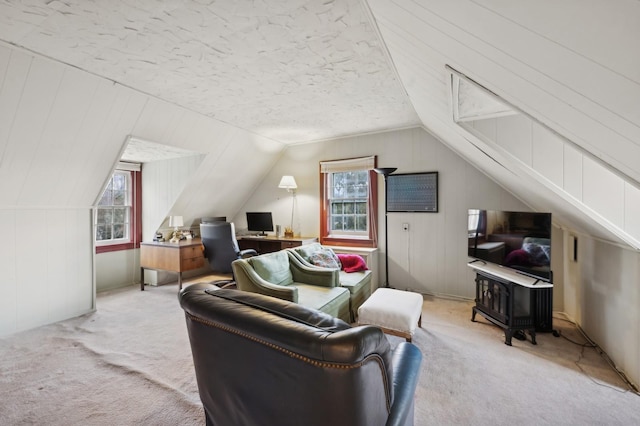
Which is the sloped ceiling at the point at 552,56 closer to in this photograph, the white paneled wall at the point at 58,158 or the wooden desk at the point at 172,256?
the white paneled wall at the point at 58,158

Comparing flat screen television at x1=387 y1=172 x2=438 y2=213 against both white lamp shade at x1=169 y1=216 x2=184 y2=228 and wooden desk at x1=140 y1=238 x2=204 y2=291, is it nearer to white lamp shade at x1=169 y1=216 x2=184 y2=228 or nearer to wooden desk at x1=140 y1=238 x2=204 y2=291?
wooden desk at x1=140 y1=238 x2=204 y2=291

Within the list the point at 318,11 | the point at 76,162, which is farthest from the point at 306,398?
the point at 76,162

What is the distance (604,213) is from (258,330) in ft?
7.98

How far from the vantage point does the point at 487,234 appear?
3168 millimetres

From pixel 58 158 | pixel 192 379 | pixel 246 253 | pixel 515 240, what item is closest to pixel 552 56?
pixel 515 240

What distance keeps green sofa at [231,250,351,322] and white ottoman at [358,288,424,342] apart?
36 centimetres

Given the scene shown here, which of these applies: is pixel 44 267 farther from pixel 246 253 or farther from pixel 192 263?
pixel 246 253

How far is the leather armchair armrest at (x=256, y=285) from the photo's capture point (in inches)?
97.2

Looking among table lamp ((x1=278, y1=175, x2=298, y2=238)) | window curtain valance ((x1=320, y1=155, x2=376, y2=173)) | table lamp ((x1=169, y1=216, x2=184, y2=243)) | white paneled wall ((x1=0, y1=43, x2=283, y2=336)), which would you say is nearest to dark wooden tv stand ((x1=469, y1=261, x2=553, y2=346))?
window curtain valance ((x1=320, y1=155, x2=376, y2=173))

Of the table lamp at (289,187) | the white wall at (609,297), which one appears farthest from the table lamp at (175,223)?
the white wall at (609,297)

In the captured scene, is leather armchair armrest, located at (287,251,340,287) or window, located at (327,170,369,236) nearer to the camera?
leather armchair armrest, located at (287,251,340,287)

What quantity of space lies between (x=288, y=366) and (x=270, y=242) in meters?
4.12

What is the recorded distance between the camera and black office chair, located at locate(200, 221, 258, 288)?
3.97 metres

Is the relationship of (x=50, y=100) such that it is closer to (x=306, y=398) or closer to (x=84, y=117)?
(x=84, y=117)
